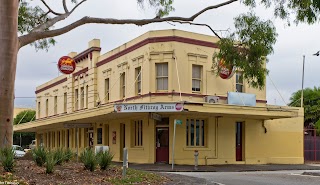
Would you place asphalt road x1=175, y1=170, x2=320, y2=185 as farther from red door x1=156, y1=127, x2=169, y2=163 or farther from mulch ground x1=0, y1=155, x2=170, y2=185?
red door x1=156, y1=127, x2=169, y2=163

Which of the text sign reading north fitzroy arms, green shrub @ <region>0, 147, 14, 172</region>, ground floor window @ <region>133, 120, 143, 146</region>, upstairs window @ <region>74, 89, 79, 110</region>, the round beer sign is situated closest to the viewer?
green shrub @ <region>0, 147, 14, 172</region>

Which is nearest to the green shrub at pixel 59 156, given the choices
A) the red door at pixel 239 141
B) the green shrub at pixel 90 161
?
the green shrub at pixel 90 161

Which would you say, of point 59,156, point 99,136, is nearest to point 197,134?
point 99,136

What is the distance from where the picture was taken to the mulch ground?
992 cm

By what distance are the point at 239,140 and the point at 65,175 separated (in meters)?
20.3

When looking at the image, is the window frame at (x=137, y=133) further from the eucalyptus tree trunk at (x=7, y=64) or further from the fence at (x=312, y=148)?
the eucalyptus tree trunk at (x=7, y=64)

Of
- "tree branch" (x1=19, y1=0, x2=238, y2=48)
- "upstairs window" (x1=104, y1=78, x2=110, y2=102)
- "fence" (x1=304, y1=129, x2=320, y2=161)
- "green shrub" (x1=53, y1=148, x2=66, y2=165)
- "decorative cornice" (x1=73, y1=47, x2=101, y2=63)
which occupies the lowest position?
"fence" (x1=304, y1=129, x2=320, y2=161)

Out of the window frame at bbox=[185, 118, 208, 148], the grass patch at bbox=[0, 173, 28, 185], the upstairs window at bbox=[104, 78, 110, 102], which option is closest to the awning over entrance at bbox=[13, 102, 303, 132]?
the window frame at bbox=[185, 118, 208, 148]

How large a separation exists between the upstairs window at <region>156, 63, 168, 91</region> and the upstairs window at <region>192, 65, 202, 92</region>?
169 centimetres

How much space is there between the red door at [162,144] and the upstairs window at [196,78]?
2892mm

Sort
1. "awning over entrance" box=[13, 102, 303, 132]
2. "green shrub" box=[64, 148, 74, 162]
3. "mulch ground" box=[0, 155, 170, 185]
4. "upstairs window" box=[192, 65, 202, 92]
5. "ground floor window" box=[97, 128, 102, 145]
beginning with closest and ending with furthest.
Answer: "mulch ground" box=[0, 155, 170, 185] → "green shrub" box=[64, 148, 74, 162] → "awning over entrance" box=[13, 102, 303, 132] → "upstairs window" box=[192, 65, 202, 92] → "ground floor window" box=[97, 128, 102, 145]

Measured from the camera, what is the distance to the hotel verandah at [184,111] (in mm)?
26625

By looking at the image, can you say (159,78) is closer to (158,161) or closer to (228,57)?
(158,161)

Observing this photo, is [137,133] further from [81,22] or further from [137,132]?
[81,22]
